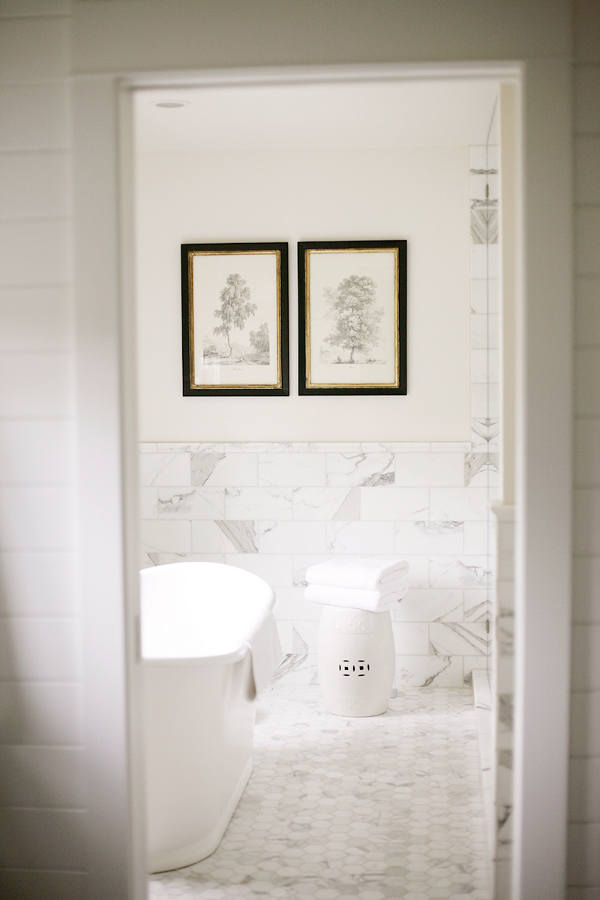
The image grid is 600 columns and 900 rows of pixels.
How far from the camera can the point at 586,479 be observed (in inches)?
81.6

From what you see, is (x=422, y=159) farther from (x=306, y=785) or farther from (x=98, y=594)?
(x=98, y=594)

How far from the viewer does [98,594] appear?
213cm

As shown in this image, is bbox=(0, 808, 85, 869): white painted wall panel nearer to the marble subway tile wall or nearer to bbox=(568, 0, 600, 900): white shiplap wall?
bbox=(568, 0, 600, 900): white shiplap wall

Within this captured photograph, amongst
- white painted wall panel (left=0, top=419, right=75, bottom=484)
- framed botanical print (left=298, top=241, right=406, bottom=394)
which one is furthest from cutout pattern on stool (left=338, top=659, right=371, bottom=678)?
white painted wall panel (left=0, top=419, right=75, bottom=484)

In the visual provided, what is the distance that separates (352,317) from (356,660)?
1769 mm

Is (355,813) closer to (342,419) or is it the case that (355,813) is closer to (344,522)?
(344,522)

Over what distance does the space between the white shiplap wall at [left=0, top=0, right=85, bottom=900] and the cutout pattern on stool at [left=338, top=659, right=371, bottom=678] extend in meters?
2.58

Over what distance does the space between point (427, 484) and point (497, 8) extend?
3275 mm

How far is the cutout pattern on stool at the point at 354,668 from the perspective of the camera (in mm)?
4645

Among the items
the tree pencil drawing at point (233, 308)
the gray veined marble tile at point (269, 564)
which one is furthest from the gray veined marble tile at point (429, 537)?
Result: the tree pencil drawing at point (233, 308)

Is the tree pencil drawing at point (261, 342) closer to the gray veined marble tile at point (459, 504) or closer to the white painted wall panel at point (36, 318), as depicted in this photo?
the gray veined marble tile at point (459, 504)

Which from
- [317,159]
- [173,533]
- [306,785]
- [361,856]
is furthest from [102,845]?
[317,159]

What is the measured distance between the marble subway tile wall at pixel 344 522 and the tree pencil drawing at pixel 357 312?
1.76 feet

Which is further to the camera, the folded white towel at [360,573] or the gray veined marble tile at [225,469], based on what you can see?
the gray veined marble tile at [225,469]
